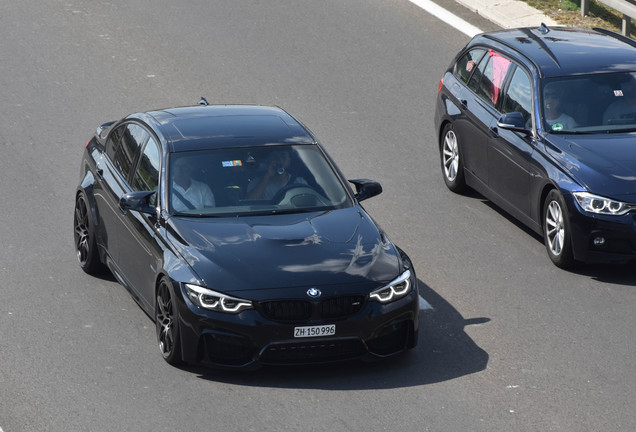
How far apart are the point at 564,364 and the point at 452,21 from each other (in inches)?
426

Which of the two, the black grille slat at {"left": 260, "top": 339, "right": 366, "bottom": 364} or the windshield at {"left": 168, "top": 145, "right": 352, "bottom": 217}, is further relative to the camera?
the windshield at {"left": 168, "top": 145, "right": 352, "bottom": 217}

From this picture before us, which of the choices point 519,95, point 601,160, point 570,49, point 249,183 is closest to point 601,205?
point 601,160

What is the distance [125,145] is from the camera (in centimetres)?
1182

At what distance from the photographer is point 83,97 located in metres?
17.5

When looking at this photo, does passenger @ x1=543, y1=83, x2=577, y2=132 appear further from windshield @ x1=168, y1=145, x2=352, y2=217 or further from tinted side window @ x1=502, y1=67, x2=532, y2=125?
windshield @ x1=168, y1=145, x2=352, y2=217

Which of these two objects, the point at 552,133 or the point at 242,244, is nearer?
the point at 242,244

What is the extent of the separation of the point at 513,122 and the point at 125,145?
12.6 ft

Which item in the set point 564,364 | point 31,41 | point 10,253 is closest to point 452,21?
point 31,41

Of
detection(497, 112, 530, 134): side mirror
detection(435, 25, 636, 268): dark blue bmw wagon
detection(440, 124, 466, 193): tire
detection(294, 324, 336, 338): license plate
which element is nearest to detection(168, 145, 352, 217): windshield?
detection(294, 324, 336, 338): license plate

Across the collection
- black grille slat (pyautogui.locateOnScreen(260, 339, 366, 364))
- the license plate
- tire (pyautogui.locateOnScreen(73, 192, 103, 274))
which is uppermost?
the license plate

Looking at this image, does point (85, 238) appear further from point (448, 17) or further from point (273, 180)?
point (448, 17)

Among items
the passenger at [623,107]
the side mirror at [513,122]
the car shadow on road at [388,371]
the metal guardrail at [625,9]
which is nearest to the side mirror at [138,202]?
the car shadow on road at [388,371]

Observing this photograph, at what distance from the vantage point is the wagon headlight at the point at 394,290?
961 cm

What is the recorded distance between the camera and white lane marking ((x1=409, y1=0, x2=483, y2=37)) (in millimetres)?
19609
